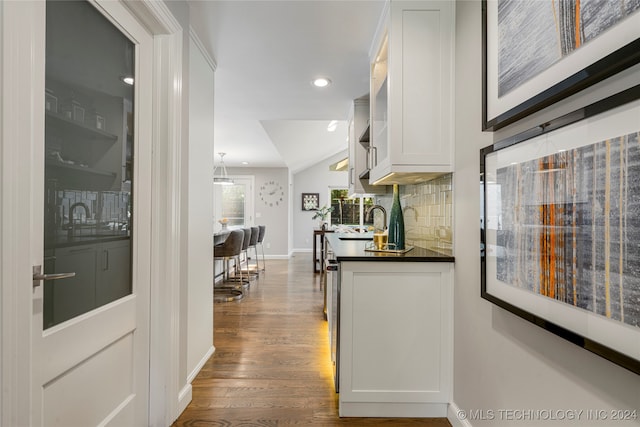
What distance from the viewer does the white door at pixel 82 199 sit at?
971 millimetres

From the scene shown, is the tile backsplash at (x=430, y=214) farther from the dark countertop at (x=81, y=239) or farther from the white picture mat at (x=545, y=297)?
the dark countertop at (x=81, y=239)

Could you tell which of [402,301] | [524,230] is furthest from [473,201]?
[402,301]

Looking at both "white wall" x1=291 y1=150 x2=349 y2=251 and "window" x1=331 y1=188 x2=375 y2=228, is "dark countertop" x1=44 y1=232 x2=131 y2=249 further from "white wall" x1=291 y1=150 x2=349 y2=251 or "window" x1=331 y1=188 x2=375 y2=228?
"white wall" x1=291 y1=150 x2=349 y2=251

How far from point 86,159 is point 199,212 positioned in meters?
0.97

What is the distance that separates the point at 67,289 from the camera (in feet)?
3.87

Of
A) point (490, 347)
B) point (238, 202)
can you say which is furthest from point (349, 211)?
point (490, 347)

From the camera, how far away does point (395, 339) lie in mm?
1750

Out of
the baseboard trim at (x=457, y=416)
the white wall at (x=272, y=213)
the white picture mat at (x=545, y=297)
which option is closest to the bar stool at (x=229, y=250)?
the baseboard trim at (x=457, y=416)

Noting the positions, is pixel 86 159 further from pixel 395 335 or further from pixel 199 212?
pixel 395 335

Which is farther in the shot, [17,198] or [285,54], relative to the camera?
[285,54]

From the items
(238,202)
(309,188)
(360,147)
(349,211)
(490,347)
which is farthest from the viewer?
(309,188)

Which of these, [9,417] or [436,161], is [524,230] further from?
[9,417]

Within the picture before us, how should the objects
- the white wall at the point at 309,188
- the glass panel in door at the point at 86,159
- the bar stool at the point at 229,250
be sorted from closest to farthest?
1. the glass panel in door at the point at 86,159
2. the bar stool at the point at 229,250
3. the white wall at the point at 309,188

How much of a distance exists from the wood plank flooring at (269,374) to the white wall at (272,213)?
4.64 m
